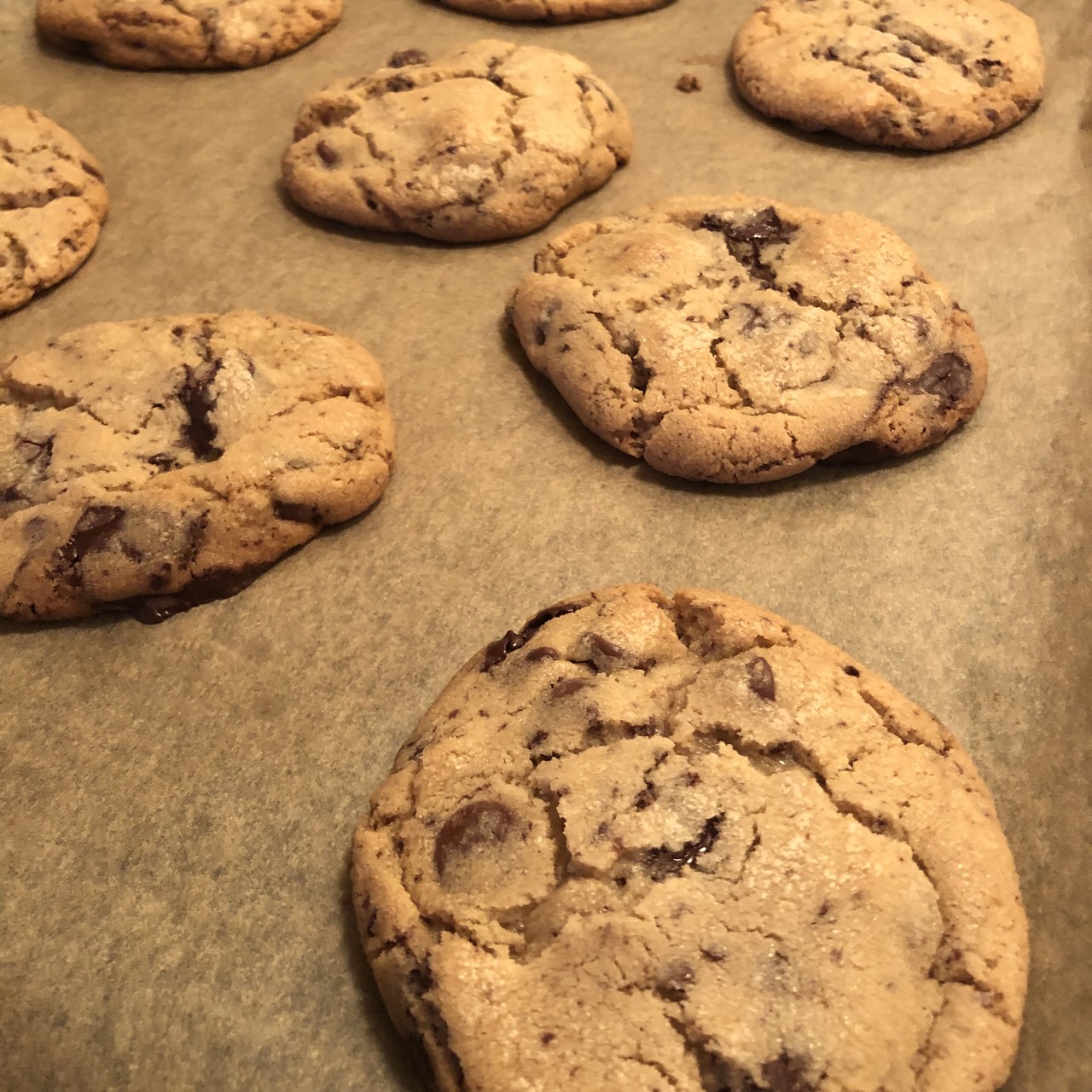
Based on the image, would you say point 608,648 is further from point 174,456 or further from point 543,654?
point 174,456

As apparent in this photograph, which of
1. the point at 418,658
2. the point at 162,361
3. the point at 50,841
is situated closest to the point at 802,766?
the point at 418,658

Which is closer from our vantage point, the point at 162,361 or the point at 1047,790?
the point at 1047,790

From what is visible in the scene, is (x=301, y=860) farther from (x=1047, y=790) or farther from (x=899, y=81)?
(x=899, y=81)

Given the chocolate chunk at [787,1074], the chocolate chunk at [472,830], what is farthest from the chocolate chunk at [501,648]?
the chocolate chunk at [787,1074]

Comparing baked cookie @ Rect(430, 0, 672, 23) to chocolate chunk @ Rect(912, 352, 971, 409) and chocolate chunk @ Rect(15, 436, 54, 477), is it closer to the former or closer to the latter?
chocolate chunk @ Rect(912, 352, 971, 409)

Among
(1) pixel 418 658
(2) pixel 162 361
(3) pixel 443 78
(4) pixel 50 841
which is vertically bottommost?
(4) pixel 50 841

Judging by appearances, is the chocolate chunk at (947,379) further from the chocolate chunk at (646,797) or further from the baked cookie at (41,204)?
the baked cookie at (41,204)
